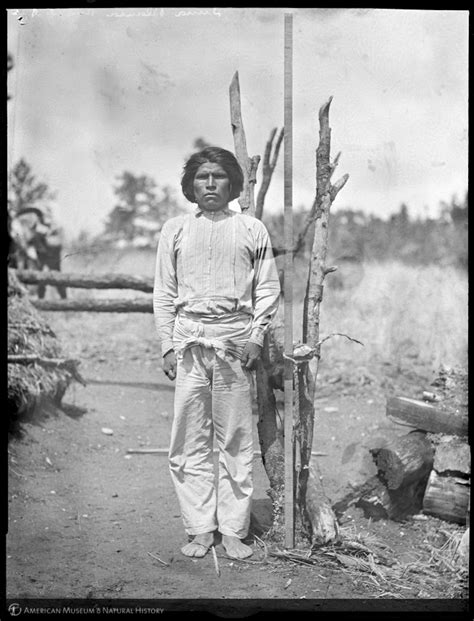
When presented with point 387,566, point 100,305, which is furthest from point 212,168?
point 387,566

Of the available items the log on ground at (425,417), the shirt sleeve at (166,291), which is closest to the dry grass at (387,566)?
the log on ground at (425,417)

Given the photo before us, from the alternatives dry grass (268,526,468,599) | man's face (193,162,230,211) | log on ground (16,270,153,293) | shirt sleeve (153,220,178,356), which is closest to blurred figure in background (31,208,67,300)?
log on ground (16,270,153,293)

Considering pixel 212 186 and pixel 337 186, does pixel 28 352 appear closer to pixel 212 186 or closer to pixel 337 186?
pixel 212 186

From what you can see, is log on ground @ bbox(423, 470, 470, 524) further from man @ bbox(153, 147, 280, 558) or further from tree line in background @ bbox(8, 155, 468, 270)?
tree line in background @ bbox(8, 155, 468, 270)

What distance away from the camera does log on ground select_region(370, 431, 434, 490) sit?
4.30 m

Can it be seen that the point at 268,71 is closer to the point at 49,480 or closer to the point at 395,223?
the point at 395,223

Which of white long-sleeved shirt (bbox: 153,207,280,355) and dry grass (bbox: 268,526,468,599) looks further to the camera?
white long-sleeved shirt (bbox: 153,207,280,355)

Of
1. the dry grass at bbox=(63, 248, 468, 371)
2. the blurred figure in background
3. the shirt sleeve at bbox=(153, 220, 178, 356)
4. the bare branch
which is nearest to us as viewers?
the shirt sleeve at bbox=(153, 220, 178, 356)

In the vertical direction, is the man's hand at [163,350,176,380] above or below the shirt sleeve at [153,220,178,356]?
below

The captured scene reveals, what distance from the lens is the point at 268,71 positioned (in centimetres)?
390

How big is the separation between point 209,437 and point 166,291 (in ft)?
2.72

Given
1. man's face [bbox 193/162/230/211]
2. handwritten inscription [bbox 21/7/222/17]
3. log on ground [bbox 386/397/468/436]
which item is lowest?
log on ground [bbox 386/397/468/436]

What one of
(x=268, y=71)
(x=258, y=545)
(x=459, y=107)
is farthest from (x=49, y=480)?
(x=459, y=107)

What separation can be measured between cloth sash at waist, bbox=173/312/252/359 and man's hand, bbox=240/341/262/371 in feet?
0.15
